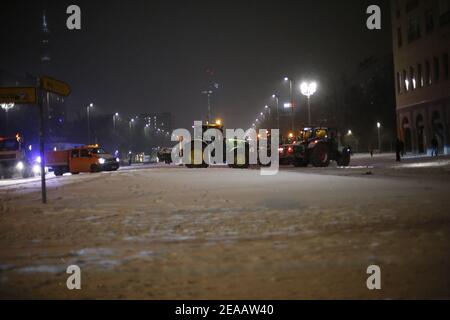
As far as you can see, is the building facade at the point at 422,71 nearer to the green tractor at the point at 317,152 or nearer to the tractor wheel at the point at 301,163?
the green tractor at the point at 317,152

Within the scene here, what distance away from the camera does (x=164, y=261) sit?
7375 millimetres

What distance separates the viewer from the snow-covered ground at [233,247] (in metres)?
6.06

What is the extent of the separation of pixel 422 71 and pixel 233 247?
47.3m

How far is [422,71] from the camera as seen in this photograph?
51.1m

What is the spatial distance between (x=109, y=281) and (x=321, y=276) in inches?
95.0

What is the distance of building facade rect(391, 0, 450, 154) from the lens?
46469mm

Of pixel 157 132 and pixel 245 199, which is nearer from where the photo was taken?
pixel 245 199

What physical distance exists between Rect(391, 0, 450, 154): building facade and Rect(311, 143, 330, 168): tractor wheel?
50.6ft

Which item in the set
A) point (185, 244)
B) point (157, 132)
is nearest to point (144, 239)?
point (185, 244)

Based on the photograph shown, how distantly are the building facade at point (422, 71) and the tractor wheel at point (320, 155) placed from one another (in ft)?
50.6

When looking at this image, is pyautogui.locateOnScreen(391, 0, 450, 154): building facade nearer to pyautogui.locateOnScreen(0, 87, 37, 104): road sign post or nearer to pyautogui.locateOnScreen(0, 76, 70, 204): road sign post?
pyautogui.locateOnScreen(0, 76, 70, 204): road sign post

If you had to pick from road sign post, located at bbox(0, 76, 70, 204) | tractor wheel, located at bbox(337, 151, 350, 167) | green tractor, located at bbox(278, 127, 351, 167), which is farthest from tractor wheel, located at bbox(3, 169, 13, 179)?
road sign post, located at bbox(0, 76, 70, 204)

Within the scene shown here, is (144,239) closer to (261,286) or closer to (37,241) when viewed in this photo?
(37,241)

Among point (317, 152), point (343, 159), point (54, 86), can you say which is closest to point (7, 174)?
point (317, 152)
